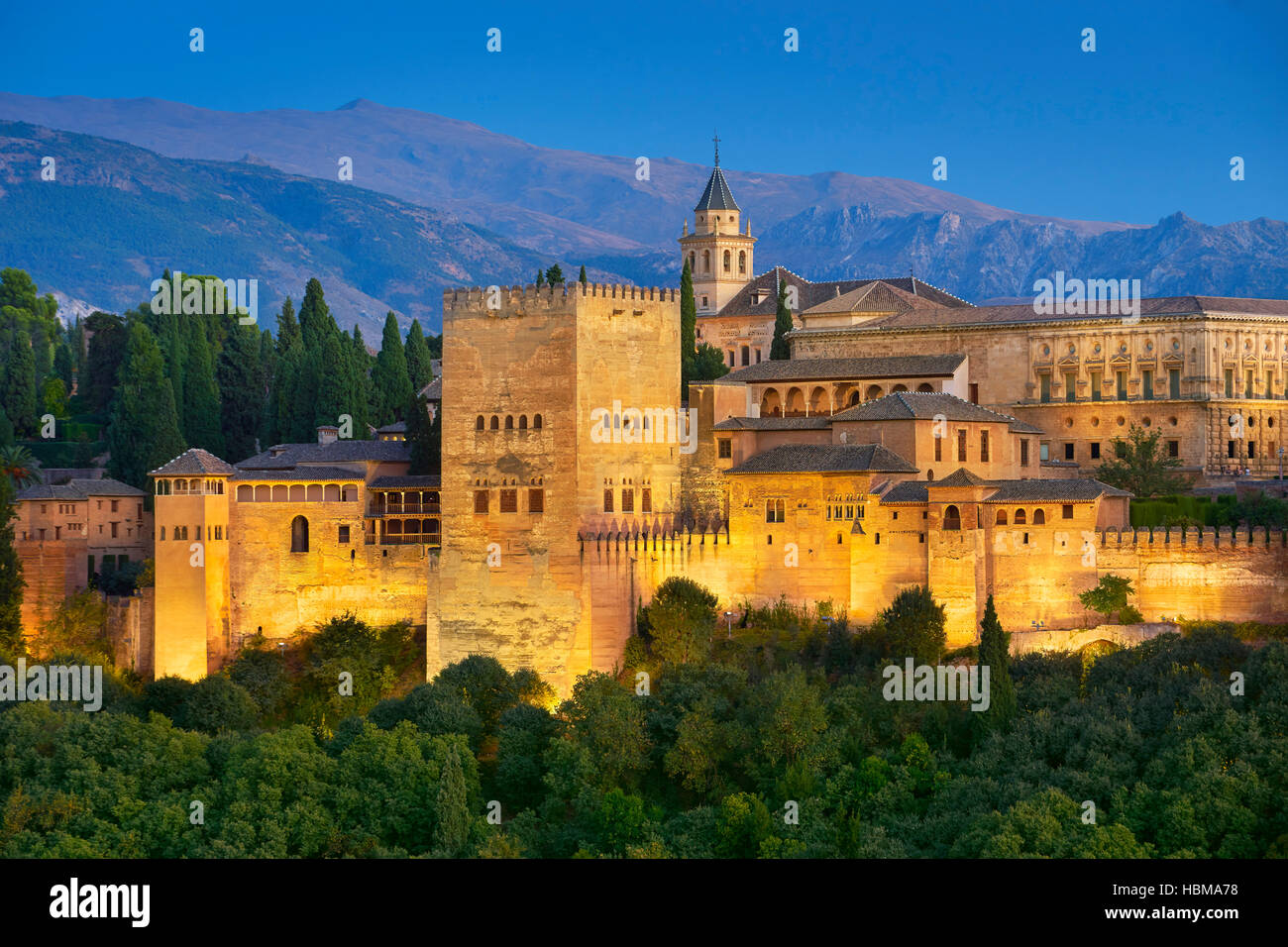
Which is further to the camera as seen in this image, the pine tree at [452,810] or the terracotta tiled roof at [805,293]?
the terracotta tiled roof at [805,293]

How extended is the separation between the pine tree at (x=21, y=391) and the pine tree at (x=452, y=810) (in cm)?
3843

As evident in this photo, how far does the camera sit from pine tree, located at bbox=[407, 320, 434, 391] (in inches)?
2707

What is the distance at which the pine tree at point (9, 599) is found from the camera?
161 ft

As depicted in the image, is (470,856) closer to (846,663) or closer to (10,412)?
(846,663)

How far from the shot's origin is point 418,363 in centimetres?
6931

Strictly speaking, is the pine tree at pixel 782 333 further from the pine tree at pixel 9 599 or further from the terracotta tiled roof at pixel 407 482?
the pine tree at pixel 9 599

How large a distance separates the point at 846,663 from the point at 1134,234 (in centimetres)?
14897

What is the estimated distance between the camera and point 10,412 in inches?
2815

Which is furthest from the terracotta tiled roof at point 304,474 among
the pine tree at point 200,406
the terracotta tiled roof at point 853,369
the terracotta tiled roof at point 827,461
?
the pine tree at point 200,406

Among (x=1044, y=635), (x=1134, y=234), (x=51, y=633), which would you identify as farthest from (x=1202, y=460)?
(x=1134, y=234)

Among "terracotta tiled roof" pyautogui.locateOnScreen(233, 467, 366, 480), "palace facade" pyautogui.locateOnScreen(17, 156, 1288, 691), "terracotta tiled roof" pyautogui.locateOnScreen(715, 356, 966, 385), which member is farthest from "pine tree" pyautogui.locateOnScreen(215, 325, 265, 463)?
"terracotta tiled roof" pyautogui.locateOnScreen(715, 356, 966, 385)

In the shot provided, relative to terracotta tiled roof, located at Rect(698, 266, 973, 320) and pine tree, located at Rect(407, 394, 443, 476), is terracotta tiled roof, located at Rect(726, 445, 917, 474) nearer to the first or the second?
pine tree, located at Rect(407, 394, 443, 476)

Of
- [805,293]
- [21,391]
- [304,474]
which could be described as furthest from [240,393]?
[805,293]

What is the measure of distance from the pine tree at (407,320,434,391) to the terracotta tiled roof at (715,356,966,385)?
60.2 feet
